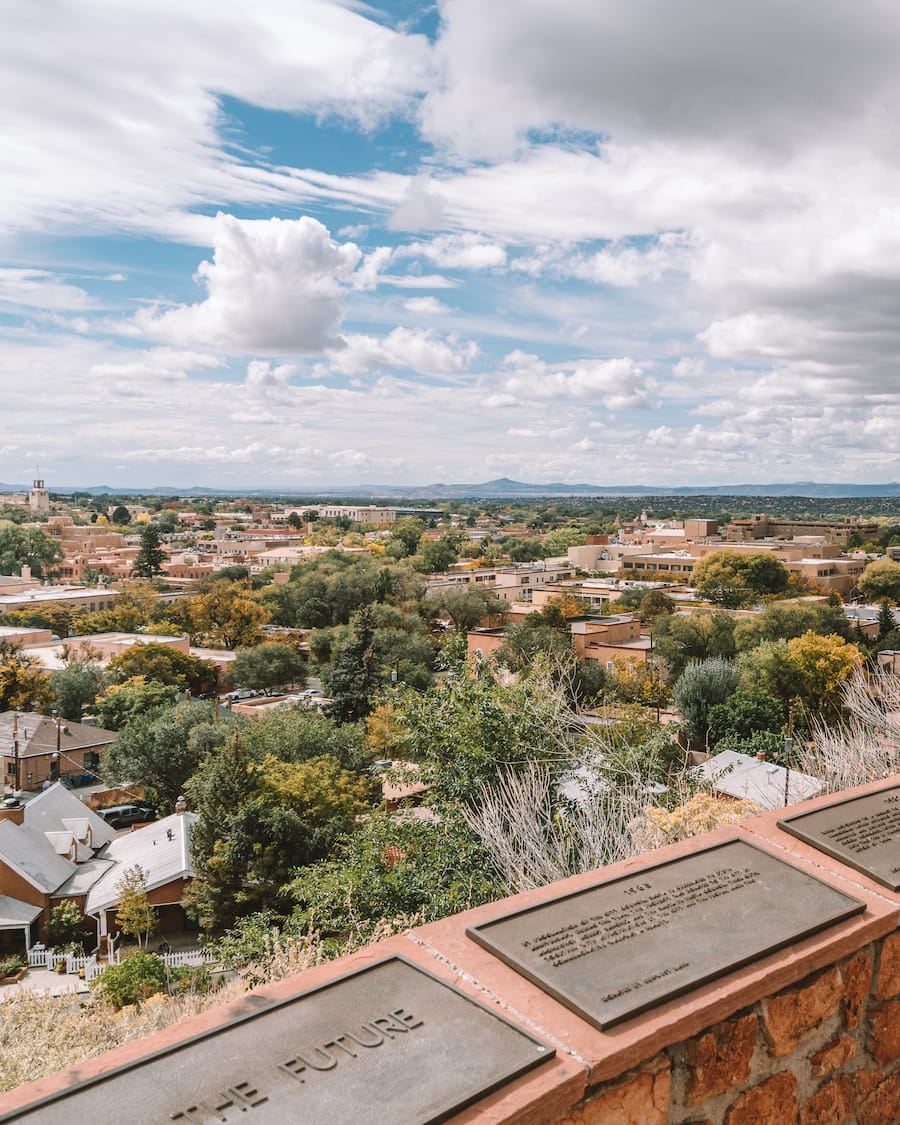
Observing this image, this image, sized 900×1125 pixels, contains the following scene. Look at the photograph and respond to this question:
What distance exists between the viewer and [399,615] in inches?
1549

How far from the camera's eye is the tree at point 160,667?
32938mm

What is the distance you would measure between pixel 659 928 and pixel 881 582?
53.0 m

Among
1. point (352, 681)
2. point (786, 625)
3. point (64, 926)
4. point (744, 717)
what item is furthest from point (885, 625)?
point (64, 926)

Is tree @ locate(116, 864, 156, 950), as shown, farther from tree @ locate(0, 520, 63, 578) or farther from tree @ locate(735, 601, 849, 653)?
tree @ locate(0, 520, 63, 578)

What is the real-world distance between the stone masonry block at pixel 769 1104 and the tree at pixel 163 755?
2012 centimetres

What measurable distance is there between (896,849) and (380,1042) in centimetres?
199

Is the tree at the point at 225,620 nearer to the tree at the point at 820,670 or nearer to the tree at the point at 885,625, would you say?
the tree at the point at 820,670

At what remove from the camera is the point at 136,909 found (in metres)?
14.1

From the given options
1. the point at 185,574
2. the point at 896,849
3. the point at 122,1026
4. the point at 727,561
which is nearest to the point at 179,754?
the point at 122,1026

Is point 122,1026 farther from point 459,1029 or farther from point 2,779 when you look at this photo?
point 2,779

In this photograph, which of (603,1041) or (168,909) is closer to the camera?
(603,1041)

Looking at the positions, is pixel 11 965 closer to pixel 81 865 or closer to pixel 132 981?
pixel 81 865

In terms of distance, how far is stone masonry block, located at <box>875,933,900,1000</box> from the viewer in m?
2.66

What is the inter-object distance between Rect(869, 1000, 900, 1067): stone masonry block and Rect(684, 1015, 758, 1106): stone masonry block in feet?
1.97
